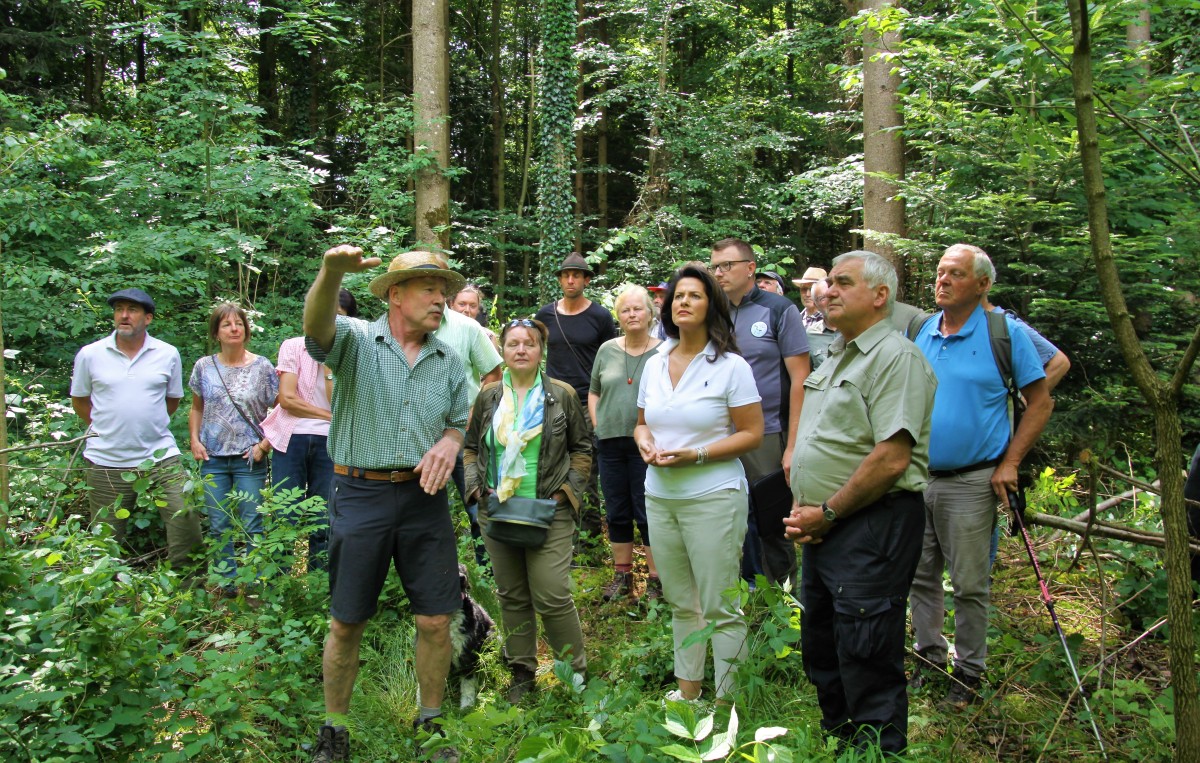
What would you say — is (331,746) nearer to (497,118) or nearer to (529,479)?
(529,479)

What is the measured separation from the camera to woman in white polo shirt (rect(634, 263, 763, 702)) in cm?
347

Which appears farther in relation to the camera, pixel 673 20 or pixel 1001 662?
pixel 673 20

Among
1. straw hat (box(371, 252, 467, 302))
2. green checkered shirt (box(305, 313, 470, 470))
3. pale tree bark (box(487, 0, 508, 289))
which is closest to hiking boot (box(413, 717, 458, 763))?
green checkered shirt (box(305, 313, 470, 470))

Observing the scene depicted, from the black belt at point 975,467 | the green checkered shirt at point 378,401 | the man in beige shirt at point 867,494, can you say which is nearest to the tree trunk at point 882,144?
the black belt at point 975,467

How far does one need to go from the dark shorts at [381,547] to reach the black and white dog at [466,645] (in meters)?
0.48

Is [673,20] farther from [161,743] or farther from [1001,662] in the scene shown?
[161,743]

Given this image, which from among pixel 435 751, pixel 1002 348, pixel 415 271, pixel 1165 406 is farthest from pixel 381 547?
pixel 1002 348

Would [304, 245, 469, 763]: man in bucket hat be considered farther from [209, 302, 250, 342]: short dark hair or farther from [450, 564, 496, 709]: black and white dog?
[209, 302, 250, 342]: short dark hair

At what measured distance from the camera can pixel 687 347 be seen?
378 cm

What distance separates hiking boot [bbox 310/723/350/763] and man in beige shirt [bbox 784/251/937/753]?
2.03m

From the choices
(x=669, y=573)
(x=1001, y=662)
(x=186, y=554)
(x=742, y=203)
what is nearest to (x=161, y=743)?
(x=669, y=573)

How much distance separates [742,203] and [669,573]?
1406cm

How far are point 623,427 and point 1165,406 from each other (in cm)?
343

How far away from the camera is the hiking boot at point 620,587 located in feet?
17.4
